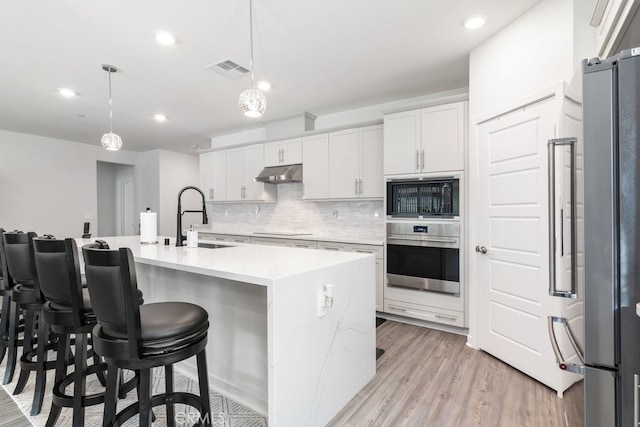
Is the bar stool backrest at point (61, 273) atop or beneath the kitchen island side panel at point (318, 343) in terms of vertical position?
atop

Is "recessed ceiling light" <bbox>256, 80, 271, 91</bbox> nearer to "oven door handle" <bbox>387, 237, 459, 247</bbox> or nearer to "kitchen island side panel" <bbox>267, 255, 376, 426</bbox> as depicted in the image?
"oven door handle" <bbox>387, 237, 459, 247</bbox>

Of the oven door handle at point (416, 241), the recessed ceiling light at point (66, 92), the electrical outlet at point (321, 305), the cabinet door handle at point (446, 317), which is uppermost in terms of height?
the recessed ceiling light at point (66, 92)

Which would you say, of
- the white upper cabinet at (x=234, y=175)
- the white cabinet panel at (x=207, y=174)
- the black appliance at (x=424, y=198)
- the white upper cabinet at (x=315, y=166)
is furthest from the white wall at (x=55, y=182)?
the black appliance at (x=424, y=198)

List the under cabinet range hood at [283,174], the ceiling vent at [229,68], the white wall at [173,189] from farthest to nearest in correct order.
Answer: the white wall at [173,189] → the under cabinet range hood at [283,174] → the ceiling vent at [229,68]

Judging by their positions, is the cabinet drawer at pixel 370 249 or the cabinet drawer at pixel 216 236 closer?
the cabinet drawer at pixel 370 249

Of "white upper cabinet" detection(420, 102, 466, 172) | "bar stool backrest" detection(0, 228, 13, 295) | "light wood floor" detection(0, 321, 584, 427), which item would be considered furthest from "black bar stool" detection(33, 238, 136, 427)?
"white upper cabinet" detection(420, 102, 466, 172)

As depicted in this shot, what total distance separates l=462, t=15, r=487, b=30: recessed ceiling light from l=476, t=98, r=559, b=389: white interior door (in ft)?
2.51

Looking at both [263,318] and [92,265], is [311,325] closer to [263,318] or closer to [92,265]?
[263,318]

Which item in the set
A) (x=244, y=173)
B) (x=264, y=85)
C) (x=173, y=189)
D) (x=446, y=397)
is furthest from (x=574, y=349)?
(x=173, y=189)

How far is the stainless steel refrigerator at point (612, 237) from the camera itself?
0.83 meters

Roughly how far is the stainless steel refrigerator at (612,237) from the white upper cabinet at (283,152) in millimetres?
4031

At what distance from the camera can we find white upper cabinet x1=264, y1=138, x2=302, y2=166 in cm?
476

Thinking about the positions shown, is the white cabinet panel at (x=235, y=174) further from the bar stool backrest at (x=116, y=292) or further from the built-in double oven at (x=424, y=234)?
the bar stool backrest at (x=116, y=292)

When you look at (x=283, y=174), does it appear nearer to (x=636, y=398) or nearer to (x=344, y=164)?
(x=344, y=164)
